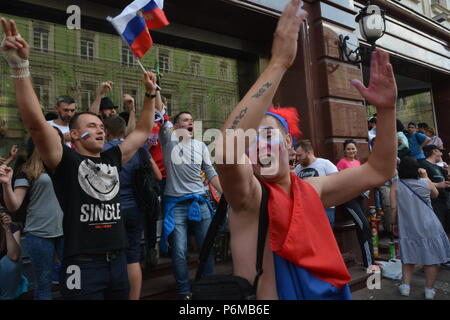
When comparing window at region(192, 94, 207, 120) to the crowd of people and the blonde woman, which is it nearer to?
the crowd of people

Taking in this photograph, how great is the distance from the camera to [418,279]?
5.27 m

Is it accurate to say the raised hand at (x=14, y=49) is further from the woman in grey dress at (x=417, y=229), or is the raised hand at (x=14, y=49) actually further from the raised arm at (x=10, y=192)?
the woman in grey dress at (x=417, y=229)

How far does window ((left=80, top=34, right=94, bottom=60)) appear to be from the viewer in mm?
5086

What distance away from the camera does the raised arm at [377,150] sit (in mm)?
1559

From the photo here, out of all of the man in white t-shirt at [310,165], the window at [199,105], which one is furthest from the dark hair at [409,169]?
the window at [199,105]

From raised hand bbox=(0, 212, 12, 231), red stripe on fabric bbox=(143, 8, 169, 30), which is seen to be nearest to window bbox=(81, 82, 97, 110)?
red stripe on fabric bbox=(143, 8, 169, 30)

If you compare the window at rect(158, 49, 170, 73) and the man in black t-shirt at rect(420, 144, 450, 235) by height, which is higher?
the window at rect(158, 49, 170, 73)

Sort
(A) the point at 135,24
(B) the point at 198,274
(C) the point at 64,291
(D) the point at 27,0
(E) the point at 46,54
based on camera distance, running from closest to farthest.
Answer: (B) the point at 198,274 → (C) the point at 64,291 → (A) the point at 135,24 → (D) the point at 27,0 → (E) the point at 46,54

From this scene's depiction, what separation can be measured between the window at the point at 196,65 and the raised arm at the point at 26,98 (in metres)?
4.25

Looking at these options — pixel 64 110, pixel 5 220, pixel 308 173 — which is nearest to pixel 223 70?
pixel 308 173

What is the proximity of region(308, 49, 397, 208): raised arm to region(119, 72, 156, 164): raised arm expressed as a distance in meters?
1.59

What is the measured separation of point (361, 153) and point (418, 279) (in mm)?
2190

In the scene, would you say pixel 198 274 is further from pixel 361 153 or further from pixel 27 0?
pixel 361 153
